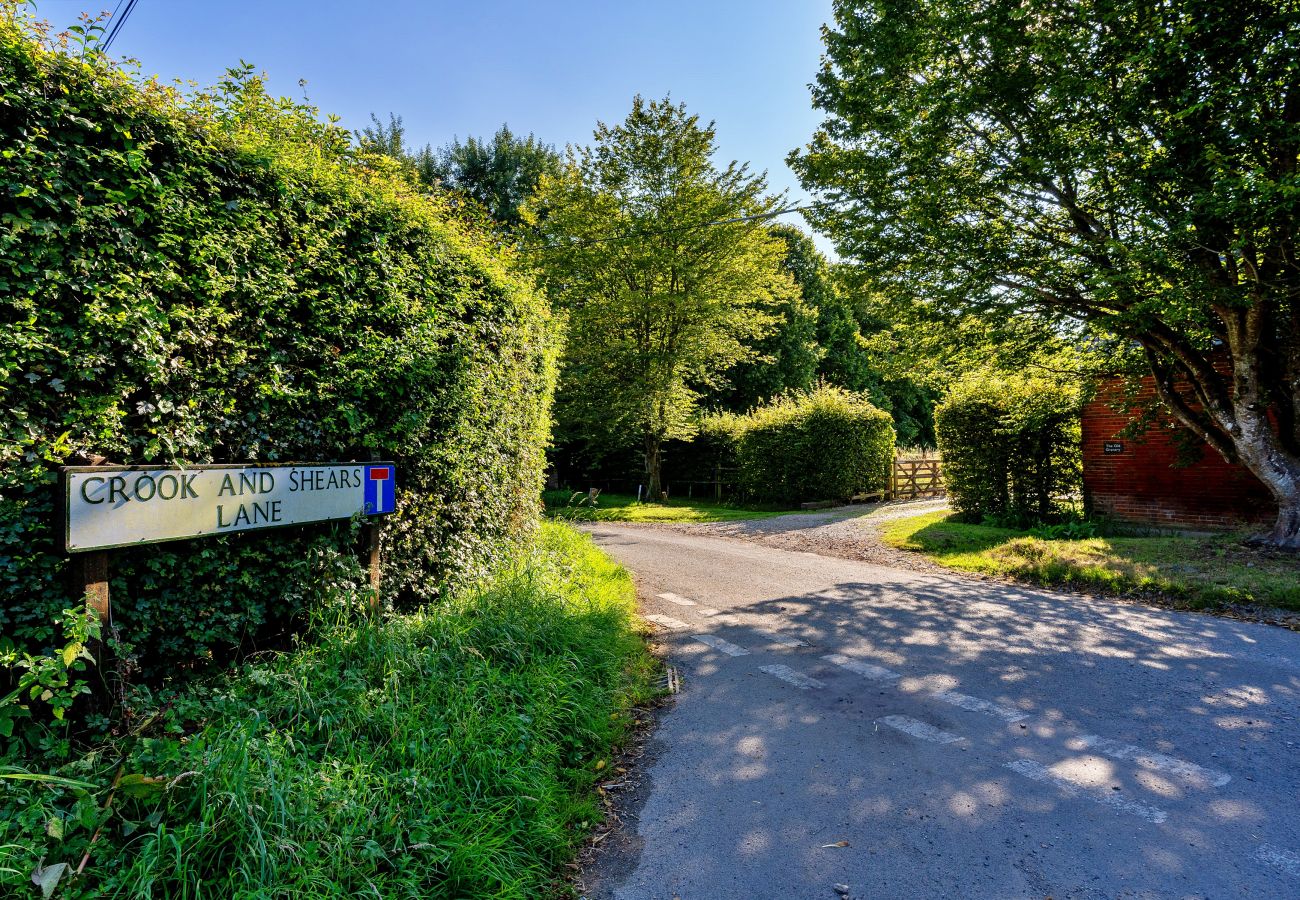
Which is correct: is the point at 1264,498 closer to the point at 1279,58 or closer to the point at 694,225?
the point at 1279,58

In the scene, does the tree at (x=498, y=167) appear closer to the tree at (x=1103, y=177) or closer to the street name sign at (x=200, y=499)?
the tree at (x=1103, y=177)

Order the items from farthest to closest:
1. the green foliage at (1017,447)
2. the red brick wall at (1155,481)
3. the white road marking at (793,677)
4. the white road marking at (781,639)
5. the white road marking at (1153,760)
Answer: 1. the green foliage at (1017,447)
2. the red brick wall at (1155,481)
3. the white road marking at (781,639)
4. the white road marking at (793,677)
5. the white road marking at (1153,760)

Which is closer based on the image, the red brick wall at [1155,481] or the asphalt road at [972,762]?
the asphalt road at [972,762]

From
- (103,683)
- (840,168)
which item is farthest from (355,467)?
(840,168)

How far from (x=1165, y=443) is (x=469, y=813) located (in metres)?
14.5

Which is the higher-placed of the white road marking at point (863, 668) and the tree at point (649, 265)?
the tree at point (649, 265)

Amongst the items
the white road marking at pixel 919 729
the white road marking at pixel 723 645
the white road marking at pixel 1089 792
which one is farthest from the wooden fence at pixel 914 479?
the white road marking at pixel 1089 792

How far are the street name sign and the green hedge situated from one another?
54.0ft

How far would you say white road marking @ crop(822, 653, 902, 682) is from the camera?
4859 millimetres

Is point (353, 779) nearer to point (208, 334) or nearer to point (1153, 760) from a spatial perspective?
point (208, 334)

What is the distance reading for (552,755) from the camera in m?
3.48

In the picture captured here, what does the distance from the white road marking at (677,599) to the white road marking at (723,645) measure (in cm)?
139

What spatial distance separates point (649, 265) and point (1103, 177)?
14.7 meters

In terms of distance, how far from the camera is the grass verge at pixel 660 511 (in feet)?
58.0
